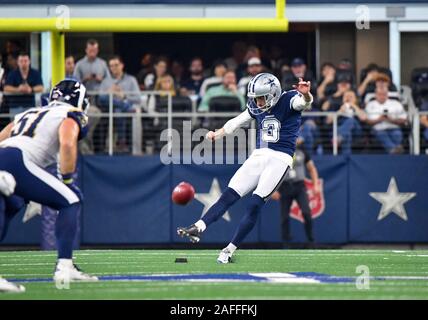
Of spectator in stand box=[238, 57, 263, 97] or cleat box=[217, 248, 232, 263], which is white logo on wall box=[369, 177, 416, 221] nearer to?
spectator in stand box=[238, 57, 263, 97]

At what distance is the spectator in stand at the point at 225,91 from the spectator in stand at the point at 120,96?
3.15ft

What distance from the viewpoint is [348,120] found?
17359 millimetres

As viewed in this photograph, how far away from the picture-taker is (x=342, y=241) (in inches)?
697

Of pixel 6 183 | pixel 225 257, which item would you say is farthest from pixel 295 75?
pixel 6 183

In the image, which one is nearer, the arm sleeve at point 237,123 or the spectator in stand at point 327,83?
the arm sleeve at point 237,123

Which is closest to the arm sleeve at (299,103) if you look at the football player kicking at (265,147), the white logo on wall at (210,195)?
the football player kicking at (265,147)

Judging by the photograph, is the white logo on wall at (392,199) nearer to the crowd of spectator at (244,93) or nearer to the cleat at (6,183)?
the crowd of spectator at (244,93)

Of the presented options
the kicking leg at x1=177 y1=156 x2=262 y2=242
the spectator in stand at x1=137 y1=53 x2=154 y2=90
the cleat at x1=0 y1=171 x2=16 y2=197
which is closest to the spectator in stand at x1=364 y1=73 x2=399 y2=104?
the spectator in stand at x1=137 y1=53 x2=154 y2=90

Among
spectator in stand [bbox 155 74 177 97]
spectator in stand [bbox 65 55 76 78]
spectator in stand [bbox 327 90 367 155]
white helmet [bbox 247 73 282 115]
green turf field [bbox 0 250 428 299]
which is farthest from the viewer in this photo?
spectator in stand [bbox 155 74 177 97]

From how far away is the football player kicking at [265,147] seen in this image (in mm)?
11422

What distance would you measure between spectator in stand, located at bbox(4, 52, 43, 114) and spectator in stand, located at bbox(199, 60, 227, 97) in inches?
95.0

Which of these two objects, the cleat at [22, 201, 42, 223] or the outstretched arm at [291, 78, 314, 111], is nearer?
the outstretched arm at [291, 78, 314, 111]

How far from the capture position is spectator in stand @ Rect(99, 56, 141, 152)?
17.3 metres

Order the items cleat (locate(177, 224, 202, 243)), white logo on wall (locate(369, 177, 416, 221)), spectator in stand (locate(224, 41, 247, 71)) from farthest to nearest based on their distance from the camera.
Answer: spectator in stand (locate(224, 41, 247, 71)) < white logo on wall (locate(369, 177, 416, 221)) < cleat (locate(177, 224, 202, 243))
